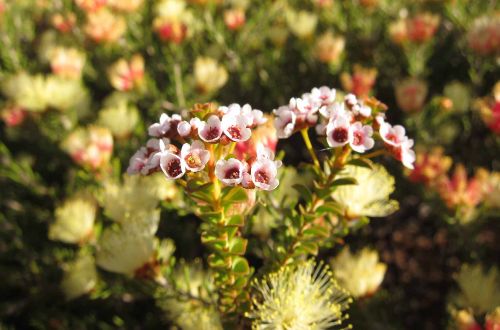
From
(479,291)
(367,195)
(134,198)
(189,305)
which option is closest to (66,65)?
(134,198)

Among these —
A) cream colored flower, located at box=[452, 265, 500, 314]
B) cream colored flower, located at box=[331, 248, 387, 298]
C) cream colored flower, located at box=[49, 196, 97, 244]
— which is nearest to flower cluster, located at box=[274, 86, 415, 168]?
cream colored flower, located at box=[331, 248, 387, 298]

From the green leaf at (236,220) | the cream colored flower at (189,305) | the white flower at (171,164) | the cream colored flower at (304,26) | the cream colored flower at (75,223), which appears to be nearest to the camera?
the white flower at (171,164)

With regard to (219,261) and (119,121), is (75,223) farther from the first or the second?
(219,261)

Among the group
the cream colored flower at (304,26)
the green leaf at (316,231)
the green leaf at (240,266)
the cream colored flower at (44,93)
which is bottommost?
the green leaf at (240,266)

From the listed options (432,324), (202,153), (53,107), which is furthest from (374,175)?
(53,107)

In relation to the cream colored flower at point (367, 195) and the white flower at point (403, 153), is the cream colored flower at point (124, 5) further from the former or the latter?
the white flower at point (403, 153)

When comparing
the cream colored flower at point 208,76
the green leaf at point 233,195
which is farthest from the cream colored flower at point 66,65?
the green leaf at point 233,195
